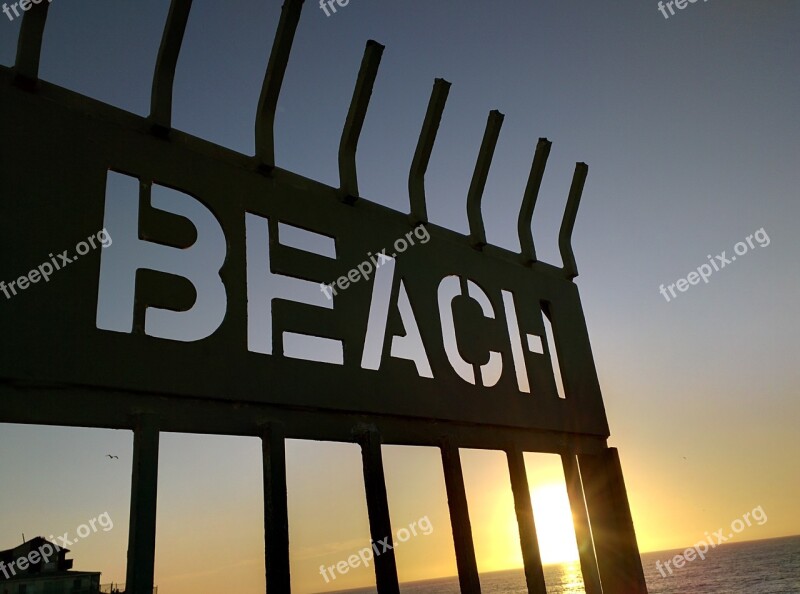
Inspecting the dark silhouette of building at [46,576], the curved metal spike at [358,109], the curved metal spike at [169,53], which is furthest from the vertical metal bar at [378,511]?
the dark silhouette of building at [46,576]

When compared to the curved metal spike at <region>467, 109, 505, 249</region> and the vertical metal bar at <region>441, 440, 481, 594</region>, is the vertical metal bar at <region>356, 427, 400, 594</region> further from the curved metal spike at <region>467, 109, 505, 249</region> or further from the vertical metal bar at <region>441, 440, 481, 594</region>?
the curved metal spike at <region>467, 109, 505, 249</region>

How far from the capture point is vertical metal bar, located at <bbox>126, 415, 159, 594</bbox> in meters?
3.46

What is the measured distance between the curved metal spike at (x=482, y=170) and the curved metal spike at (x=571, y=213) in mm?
1475

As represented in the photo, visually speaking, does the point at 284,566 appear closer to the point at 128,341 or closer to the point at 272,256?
the point at 128,341

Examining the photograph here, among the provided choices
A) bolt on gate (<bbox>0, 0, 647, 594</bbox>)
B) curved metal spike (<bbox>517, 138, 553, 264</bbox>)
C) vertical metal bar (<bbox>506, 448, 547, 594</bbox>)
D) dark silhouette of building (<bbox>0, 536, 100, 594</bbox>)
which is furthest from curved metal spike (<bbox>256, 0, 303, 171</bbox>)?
dark silhouette of building (<bbox>0, 536, 100, 594</bbox>)

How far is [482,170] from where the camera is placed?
6.84m

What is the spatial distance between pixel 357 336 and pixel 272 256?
93 cm

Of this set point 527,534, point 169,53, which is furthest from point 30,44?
point 527,534

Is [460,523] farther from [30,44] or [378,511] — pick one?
[30,44]

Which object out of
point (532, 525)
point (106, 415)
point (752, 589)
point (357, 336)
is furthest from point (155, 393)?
point (752, 589)

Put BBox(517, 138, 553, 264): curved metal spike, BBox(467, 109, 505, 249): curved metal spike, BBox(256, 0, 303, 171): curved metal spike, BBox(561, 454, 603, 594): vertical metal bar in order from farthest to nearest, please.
A: BBox(517, 138, 553, 264): curved metal spike < BBox(467, 109, 505, 249): curved metal spike < BBox(561, 454, 603, 594): vertical metal bar < BBox(256, 0, 303, 171): curved metal spike

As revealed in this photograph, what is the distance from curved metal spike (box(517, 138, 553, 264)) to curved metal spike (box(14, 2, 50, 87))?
495cm

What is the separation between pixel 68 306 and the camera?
3.77 meters

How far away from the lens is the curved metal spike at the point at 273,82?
5223 mm
